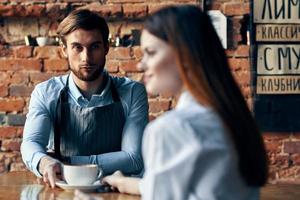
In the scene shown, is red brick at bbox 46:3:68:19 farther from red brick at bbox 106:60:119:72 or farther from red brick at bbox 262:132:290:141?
red brick at bbox 262:132:290:141

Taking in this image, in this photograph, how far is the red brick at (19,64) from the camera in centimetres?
396

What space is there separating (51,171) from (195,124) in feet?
3.58

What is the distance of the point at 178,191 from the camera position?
1220mm

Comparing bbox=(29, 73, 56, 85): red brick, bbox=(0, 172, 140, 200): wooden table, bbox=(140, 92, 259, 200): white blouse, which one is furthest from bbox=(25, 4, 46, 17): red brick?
bbox=(140, 92, 259, 200): white blouse

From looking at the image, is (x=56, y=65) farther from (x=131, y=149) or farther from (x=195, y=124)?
(x=195, y=124)

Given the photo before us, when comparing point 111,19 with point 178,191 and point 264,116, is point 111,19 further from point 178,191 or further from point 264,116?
point 178,191

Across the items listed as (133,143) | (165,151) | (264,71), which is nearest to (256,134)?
(165,151)

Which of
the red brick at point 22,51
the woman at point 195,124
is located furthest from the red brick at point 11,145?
Result: the woman at point 195,124

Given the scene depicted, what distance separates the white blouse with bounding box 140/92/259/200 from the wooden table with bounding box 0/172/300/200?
809 mm

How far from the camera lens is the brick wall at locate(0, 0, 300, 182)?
12.9 feet

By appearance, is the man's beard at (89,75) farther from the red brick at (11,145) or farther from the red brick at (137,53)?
the red brick at (11,145)

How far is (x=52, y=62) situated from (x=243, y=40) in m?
1.05

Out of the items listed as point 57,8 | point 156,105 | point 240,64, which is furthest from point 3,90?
point 240,64

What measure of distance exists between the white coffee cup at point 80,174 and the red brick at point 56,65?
A: 6.01 ft
